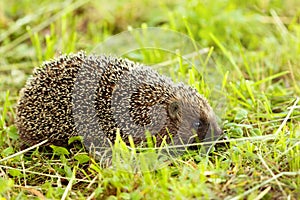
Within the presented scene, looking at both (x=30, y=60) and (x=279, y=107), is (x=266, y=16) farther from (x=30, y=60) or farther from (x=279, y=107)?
(x=30, y=60)

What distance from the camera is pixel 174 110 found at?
17.5 feet

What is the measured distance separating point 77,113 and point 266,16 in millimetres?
Answer: 4269

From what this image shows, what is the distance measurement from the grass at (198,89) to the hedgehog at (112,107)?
0.25 meters

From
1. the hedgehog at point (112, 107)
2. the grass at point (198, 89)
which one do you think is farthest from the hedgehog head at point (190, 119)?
the grass at point (198, 89)

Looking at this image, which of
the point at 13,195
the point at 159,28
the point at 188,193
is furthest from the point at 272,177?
the point at 159,28

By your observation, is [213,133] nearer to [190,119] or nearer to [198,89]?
[190,119]

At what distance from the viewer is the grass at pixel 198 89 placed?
4.48 metres

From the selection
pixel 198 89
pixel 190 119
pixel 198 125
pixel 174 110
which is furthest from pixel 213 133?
pixel 198 89

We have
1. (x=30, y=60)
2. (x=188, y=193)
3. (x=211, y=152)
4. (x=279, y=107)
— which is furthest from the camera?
(x=30, y=60)

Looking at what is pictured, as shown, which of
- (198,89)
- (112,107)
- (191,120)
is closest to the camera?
(112,107)

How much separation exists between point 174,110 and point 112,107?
2.11 feet

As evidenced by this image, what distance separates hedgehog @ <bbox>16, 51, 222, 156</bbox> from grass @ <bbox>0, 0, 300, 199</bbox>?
245mm

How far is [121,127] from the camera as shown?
206 inches

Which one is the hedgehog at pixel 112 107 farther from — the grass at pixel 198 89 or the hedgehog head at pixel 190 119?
the grass at pixel 198 89
